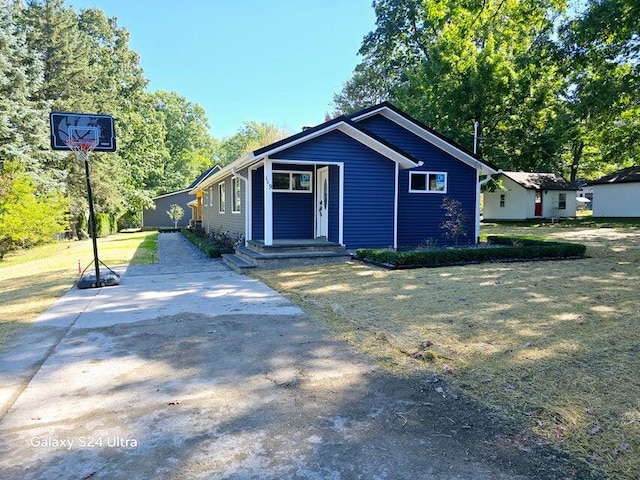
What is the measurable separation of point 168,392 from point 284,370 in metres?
1.01

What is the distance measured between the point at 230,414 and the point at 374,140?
9.70 metres

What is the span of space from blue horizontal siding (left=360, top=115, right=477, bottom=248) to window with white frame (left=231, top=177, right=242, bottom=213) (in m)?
4.55

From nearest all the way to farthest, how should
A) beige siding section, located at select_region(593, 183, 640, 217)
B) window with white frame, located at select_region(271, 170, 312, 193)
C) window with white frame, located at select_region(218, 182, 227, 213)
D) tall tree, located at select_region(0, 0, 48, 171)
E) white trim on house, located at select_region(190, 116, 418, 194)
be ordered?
1. white trim on house, located at select_region(190, 116, 418, 194)
2. window with white frame, located at select_region(271, 170, 312, 193)
3. tall tree, located at select_region(0, 0, 48, 171)
4. window with white frame, located at select_region(218, 182, 227, 213)
5. beige siding section, located at select_region(593, 183, 640, 217)

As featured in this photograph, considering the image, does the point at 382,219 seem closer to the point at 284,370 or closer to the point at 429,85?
the point at 284,370

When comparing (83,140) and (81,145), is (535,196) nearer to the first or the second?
(83,140)

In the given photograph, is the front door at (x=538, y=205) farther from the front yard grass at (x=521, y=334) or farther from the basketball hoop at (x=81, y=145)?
the basketball hoop at (x=81, y=145)

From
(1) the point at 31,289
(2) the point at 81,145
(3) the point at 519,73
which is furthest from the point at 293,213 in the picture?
(3) the point at 519,73

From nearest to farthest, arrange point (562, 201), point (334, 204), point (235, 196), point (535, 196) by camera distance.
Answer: point (334, 204) < point (235, 196) < point (535, 196) < point (562, 201)

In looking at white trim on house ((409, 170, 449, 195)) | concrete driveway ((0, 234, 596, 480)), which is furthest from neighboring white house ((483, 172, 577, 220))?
concrete driveway ((0, 234, 596, 480))

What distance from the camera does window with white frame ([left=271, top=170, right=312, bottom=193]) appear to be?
12758 millimetres

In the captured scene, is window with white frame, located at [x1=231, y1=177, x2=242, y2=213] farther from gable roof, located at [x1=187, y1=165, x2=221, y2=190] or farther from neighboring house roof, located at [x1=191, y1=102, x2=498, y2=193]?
gable roof, located at [x1=187, y1=165, x2=221, y2=190]

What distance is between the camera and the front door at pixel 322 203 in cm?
1249

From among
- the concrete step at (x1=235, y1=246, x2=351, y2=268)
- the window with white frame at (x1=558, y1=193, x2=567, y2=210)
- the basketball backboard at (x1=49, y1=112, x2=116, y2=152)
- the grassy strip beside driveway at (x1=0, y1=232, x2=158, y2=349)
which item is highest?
the basketball backboard at (x1=49, y1=112, x2=116, y2=152)

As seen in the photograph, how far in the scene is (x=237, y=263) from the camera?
10.9 metres
